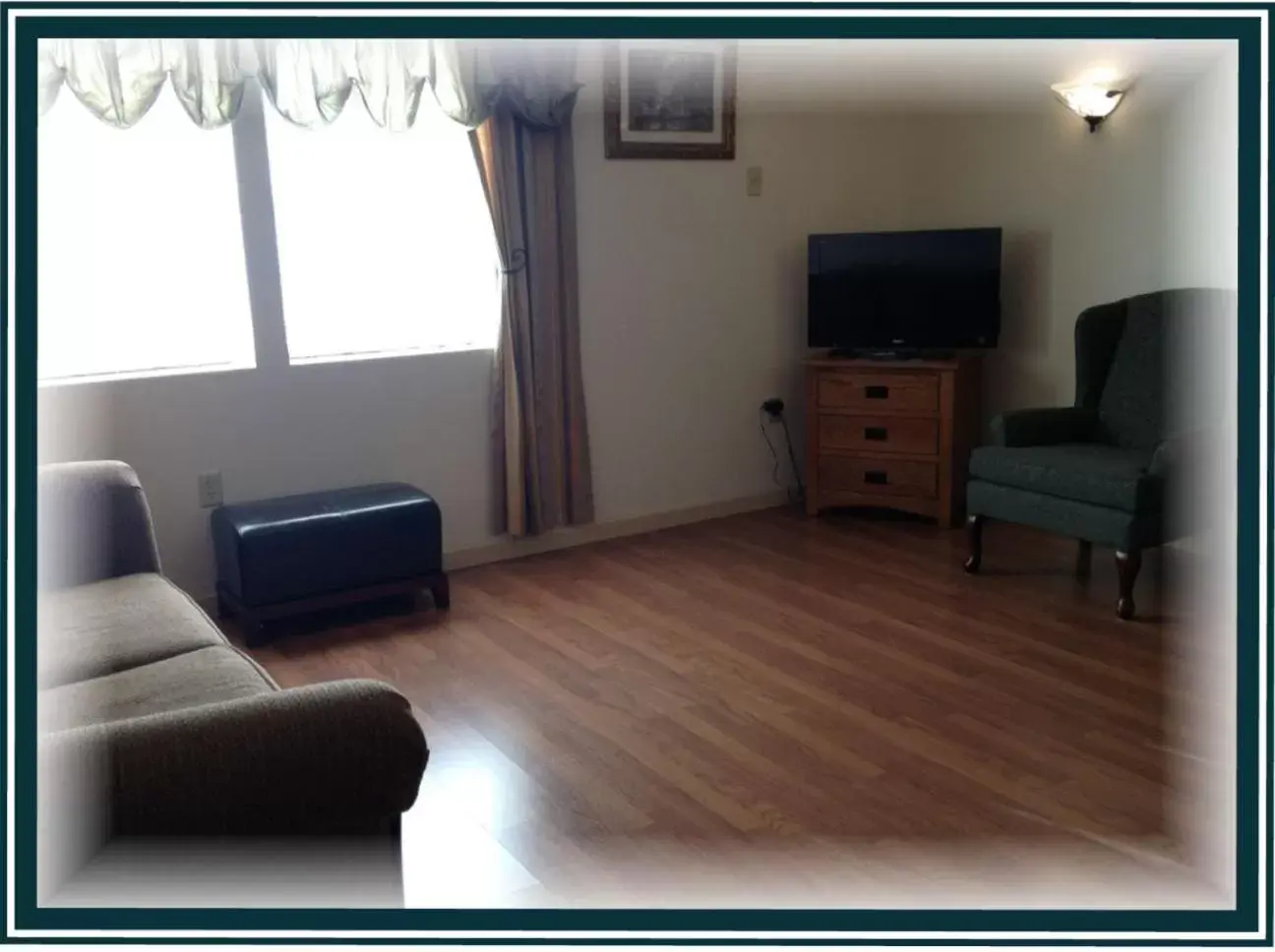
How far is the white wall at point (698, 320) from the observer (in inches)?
149

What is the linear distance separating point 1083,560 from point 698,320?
172 centimetres

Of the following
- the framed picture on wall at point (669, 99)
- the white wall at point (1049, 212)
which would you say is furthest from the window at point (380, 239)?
the white wall at point (1049, 212)

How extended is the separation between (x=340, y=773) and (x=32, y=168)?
77cm

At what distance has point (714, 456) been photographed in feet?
16.0

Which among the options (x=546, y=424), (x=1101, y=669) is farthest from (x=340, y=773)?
(x=546, y=424)

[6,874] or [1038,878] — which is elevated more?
[6,874]

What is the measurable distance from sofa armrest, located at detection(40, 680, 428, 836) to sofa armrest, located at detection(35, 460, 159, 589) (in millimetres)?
1432

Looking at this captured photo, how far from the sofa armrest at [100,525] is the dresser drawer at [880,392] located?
8.96 feet

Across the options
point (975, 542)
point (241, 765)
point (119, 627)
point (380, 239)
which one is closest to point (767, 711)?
point (975, 542)

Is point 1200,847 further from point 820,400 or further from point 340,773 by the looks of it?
point 820,400

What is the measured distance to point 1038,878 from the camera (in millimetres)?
2176

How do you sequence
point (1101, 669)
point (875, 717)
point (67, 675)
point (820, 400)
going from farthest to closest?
point (820, 400) < point (1101, 669) < point (875, 717) < point (67, 675)

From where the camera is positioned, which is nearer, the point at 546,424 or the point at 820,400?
the point at 546,424

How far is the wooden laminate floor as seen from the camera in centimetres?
231
